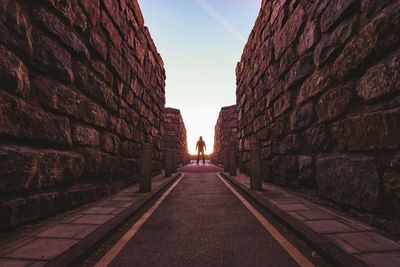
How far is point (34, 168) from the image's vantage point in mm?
3074

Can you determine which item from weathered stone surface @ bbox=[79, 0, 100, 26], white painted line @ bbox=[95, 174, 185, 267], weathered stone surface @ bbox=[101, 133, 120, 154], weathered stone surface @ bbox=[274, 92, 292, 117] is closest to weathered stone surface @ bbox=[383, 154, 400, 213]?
white painted line @ bbox=[95, 174, 185, 267]

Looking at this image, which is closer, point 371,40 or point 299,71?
point 371,40

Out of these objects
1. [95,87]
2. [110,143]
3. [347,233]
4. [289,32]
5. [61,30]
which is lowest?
[347,233]

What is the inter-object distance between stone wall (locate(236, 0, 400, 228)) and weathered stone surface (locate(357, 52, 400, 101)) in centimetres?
1

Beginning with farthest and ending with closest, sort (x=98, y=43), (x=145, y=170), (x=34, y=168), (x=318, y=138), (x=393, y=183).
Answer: (x=145, y=170), (x=98, y=43), (x=318, y=138), (x=34, y=168), (x=393, y=183)

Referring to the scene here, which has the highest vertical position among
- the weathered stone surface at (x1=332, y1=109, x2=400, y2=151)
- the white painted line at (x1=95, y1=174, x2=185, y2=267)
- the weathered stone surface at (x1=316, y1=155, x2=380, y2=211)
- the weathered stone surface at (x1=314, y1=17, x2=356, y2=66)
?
the weathered stone surface at (x1=314, y1=17, x2=356, y2=66)

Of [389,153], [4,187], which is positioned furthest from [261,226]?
[4,187]

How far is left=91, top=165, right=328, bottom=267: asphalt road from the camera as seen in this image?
2.32 meters

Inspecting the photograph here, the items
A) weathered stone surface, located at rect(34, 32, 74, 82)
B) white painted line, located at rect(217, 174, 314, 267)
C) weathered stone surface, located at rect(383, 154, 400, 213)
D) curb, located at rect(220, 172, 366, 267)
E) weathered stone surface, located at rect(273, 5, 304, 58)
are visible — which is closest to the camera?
curb, located at rect(220, 172, 366, 267)

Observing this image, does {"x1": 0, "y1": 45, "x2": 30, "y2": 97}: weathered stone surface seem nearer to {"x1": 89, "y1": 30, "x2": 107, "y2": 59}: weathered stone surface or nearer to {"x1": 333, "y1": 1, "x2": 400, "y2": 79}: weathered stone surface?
{"x1": 89, "y1": 30, "x2": 107, "y2": 59}: weathered stone surface

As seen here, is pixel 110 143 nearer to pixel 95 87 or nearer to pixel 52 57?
pixel 95 87

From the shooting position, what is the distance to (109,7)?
5.55 metres

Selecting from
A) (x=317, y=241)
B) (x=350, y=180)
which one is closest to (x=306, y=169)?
(x=350, y=180)

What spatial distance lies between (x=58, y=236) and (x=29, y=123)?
1389mm
